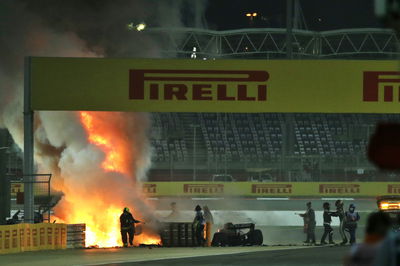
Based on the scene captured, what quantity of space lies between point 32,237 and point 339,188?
1056 inches

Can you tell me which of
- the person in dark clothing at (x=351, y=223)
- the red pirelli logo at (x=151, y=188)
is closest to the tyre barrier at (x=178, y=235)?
the person in dark clothing at (x=351, y=223)

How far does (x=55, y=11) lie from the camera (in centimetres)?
2545

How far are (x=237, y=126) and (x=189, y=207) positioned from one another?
1386cm

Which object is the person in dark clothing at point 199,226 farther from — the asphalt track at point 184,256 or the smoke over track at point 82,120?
the smoke over track at point 82,120

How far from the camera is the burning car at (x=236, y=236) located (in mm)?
24406

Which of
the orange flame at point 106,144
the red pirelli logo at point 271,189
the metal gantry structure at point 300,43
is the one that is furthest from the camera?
the metal gantry structure at point 300,43

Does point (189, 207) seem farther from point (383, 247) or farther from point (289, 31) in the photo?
point (383, 247)

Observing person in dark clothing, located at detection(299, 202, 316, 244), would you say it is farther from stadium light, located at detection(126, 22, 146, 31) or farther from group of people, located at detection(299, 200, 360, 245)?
stadium light, located at detection(126, 22, 146, 31)

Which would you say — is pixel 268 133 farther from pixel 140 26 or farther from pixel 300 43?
pixel 140 26

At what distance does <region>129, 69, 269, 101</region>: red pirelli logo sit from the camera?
71.9 ft

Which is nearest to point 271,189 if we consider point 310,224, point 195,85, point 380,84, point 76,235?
point 310,224

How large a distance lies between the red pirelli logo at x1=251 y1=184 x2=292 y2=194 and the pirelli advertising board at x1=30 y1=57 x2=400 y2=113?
24.6 metres

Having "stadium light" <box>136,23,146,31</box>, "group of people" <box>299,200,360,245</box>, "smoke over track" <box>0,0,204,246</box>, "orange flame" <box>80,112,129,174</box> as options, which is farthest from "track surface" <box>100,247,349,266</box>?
"stadium light" <box>136,23,146,31</box>

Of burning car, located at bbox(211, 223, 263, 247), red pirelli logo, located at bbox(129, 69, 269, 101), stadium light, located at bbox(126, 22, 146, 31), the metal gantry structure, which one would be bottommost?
burning car, located at bbox(211, 223, 263, 247)
